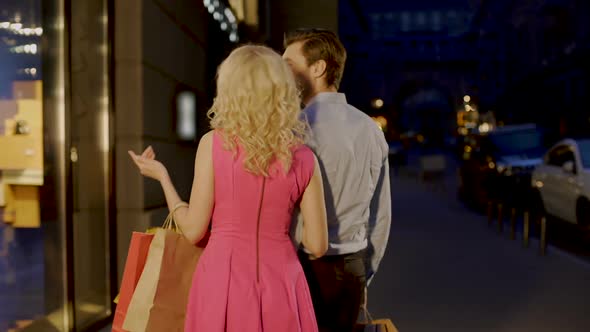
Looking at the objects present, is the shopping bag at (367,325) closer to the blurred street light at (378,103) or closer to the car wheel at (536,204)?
the car wheel at (536,204)

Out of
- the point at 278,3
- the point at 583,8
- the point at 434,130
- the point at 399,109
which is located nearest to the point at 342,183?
the point at 278,3

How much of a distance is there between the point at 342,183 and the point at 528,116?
43.6 metres

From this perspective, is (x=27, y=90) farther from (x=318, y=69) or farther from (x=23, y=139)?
(x=318, y=69)

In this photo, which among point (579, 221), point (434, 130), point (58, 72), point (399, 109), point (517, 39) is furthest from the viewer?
point (434, 130)

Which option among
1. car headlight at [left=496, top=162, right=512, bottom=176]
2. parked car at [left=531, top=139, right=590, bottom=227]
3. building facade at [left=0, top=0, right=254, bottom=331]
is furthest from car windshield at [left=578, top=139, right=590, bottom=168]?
building facade at [left=0, top=0, right=254, bottom=331]

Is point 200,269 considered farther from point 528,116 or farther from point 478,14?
point 478,14

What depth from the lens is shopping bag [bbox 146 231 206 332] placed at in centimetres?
264

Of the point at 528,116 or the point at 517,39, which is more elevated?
the point at 517,39

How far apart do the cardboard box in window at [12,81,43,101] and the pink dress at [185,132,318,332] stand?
10.3 ft

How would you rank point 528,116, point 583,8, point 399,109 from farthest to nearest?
point 399,109 → point 528,116 → point 583,8

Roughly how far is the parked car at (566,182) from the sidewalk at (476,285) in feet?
3.03

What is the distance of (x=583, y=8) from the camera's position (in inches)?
1286

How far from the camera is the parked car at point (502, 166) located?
1691cm

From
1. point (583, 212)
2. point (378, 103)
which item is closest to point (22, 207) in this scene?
→ point (583, 212)
